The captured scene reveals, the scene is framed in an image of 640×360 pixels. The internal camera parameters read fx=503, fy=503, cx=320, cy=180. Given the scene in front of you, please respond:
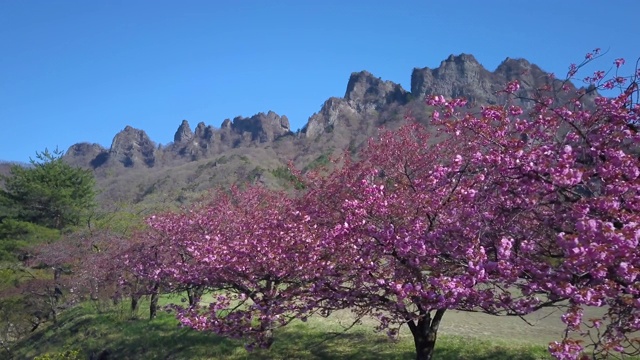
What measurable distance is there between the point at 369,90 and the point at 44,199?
460 feet

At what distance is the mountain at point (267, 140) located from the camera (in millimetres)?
112750

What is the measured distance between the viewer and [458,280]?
19.8 feet

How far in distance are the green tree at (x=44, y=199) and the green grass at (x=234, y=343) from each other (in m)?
15.0

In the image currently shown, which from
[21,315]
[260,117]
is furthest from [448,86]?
[21,315]

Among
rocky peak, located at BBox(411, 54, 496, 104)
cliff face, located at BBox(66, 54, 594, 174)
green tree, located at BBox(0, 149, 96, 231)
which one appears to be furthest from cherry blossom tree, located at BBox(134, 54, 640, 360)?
rocky peak, located at BBox(411, 54, 496, 104)

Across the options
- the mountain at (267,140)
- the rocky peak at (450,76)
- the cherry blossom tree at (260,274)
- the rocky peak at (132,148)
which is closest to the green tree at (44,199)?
the cherry blossom tree at (260,274)

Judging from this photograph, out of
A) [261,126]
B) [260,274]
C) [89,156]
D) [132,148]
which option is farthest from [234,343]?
[89,156]

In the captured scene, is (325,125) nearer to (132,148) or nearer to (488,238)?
(132,148)

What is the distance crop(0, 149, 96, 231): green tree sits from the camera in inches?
1405

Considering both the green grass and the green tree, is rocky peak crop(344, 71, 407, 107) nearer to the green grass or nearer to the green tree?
the green tree

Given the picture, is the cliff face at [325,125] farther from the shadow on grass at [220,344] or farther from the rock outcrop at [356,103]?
the shadow on grass at [220,344]

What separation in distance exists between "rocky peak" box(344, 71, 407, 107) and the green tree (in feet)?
403

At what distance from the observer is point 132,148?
7530 inches

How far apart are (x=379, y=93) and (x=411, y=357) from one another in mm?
154879
